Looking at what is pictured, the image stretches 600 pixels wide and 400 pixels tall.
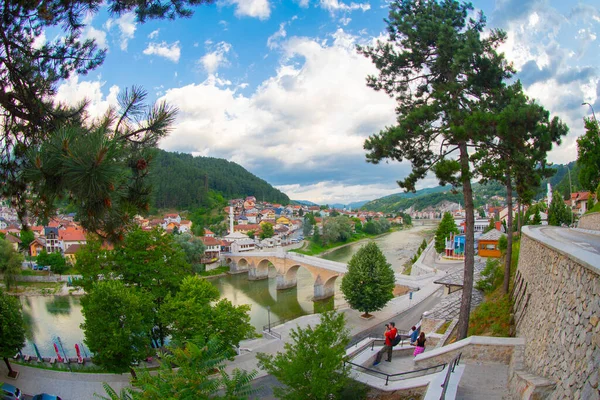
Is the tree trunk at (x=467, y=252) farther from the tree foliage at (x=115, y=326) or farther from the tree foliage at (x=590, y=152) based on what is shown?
the tree foliage at (x=590, y=152)

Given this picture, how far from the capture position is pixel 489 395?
18.5 ft

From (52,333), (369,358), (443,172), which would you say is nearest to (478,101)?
(443,172)

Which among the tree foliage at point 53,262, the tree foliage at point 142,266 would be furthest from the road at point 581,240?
the tree foliage at point 53,262

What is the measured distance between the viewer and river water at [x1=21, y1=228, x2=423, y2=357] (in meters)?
18.5

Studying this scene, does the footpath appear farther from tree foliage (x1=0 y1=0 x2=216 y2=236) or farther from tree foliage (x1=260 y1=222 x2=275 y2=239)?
tree foliage (x1=260 y1=222 x2=275 y2=239)

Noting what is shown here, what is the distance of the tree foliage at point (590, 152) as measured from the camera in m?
17.1

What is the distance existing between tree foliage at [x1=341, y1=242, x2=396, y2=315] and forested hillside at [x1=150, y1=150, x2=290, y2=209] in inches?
1320

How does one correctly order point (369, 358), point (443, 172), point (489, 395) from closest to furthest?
point (489, 395) < point (443, 172) < point (369, 358)

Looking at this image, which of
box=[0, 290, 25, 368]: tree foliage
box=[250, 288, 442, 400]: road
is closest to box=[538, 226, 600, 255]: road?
box=[250, 288, 442, 400]: road

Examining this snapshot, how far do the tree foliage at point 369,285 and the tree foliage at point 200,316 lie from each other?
6.74 meters

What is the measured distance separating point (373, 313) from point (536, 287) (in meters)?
13.0

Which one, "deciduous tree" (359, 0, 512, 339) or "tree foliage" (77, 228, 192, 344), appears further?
"tree foliage" (77, 228, 192, 344)

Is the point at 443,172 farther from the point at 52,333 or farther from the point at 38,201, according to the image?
the point at 52,333

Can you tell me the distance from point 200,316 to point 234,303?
15097 millimetres
